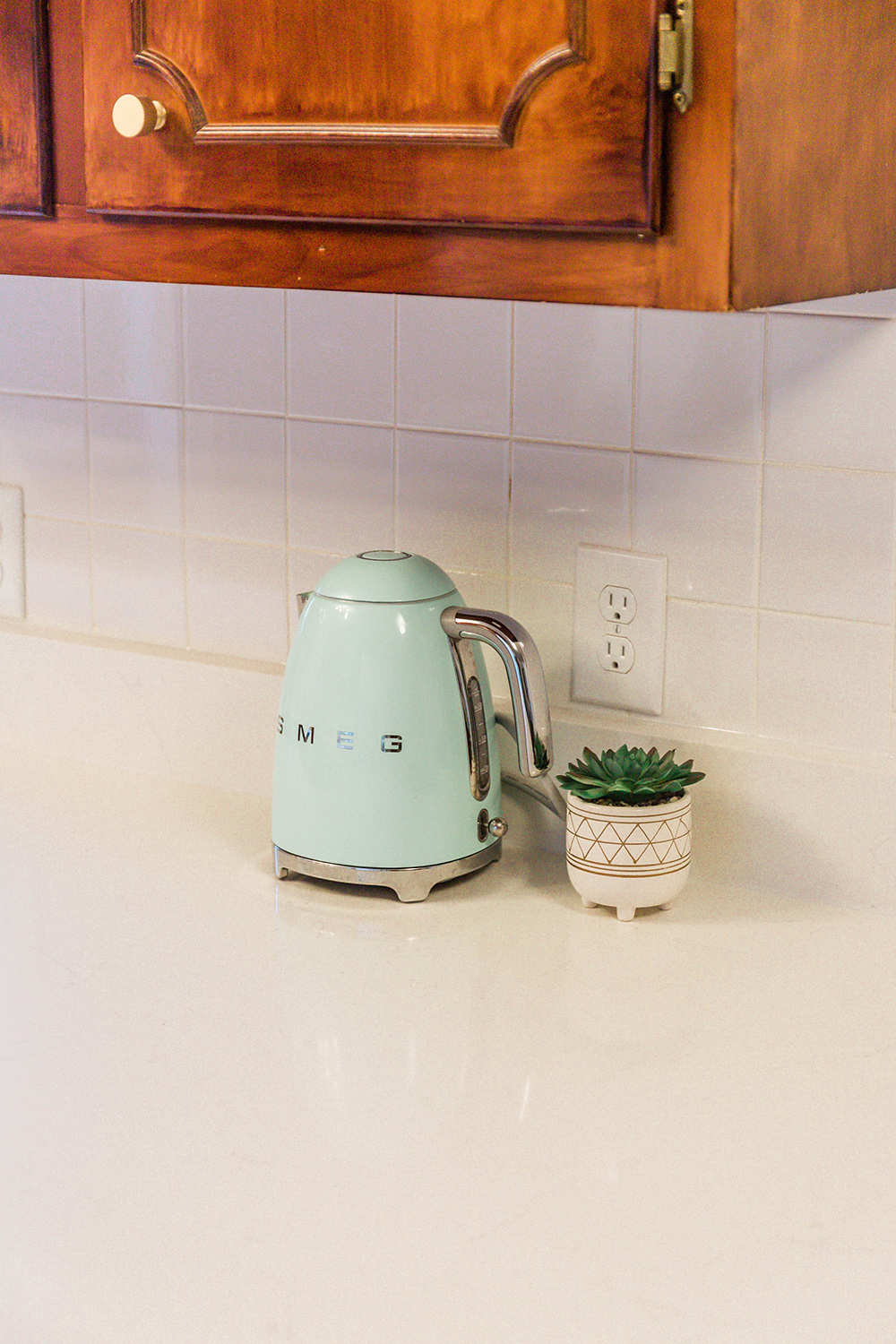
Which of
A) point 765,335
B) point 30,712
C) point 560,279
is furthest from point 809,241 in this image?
point 30,712

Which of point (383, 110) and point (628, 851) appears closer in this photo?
point (383, 110)

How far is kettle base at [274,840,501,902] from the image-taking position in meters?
1.14

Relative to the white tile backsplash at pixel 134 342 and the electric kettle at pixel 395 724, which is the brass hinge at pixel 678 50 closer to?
the electric kettle at pixel 395 724

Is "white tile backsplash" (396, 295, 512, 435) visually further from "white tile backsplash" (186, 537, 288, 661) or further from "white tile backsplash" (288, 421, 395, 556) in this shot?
"white tile backsplash" (186, 537, 288, 661)

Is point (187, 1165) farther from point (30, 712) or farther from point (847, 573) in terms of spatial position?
point (30, 712)

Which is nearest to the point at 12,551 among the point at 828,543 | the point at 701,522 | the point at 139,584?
the point at 139,584

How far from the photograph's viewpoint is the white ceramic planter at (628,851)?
1072 millimetres

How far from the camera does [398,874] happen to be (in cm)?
114

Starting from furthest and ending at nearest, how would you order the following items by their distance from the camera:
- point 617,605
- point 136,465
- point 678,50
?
point 136,465, point 617,605, point 678,50

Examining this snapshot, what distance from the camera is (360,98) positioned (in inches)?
32.9

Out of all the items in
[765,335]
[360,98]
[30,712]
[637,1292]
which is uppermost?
[360,98]

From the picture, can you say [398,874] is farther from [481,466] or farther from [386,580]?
[481,466]

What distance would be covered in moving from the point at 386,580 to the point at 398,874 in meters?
0.23

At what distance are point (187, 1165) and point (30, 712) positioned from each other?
77 cm
